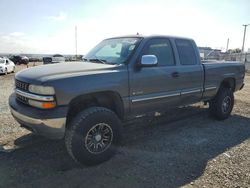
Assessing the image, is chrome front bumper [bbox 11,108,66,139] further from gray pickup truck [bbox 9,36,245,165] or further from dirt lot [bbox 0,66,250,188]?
dirt lot [bbox 0,66,250,188]

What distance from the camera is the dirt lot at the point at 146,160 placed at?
3.51 m

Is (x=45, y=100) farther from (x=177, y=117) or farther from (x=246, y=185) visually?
(x=177, y=117)

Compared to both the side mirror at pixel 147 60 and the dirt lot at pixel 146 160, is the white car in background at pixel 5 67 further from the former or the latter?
the side mirror at pixel 147 60

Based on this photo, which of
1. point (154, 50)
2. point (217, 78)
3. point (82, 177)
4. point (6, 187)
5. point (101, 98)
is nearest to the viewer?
point (6, 187)

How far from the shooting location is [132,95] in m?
4.32

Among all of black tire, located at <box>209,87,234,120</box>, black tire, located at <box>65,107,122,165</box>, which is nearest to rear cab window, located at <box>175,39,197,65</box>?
black tire, located at <box>209,87,234,120</box>

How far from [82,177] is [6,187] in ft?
3.18

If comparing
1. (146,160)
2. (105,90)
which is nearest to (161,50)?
(105,90)

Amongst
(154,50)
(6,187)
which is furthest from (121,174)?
(154,50)

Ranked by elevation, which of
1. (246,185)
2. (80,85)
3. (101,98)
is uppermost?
(80,85)

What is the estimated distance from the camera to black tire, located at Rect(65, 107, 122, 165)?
3.67 meters

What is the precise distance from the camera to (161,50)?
4965 millimetres

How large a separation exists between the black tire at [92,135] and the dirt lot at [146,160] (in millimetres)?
174

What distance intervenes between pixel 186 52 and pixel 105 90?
244 cm
